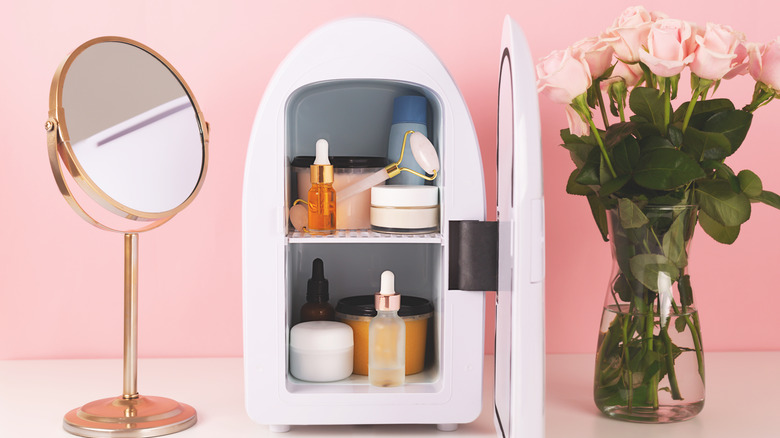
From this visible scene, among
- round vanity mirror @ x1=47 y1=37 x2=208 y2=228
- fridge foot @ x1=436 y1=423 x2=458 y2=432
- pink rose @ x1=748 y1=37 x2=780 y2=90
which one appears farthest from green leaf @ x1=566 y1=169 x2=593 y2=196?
round vanity mirror @ x1=47 y1=37 x2=208 y2=228

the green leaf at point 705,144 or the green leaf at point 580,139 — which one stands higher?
the green leaf at point 580,139

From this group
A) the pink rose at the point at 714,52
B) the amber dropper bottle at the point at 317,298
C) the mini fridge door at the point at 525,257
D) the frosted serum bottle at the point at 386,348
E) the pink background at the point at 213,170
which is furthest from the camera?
the pink background at the point at 213,170

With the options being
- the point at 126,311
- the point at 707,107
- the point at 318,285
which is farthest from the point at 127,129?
the point at 707,107

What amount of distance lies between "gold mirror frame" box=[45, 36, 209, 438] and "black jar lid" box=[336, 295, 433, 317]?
0.25 metres

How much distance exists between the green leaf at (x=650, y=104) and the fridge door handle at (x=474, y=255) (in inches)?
9.9

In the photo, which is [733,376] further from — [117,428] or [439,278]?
[117,428]

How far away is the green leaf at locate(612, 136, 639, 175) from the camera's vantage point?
929 mm

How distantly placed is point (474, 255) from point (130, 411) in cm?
49

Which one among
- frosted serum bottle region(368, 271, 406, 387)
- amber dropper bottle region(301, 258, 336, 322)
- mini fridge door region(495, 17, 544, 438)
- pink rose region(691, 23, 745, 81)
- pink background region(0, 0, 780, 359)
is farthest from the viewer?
pink background region(0, 0, 780, 359)

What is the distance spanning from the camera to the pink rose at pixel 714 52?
882 mm

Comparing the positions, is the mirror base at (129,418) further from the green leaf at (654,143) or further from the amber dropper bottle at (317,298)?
the green leaf at (654,143)

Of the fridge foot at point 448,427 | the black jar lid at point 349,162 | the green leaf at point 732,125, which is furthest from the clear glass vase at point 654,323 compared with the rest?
the black jar lid at point 349,162

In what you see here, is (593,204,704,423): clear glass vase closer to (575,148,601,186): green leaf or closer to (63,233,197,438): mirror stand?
(575,148,601,186): green leaf

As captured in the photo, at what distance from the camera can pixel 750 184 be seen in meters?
0.94
